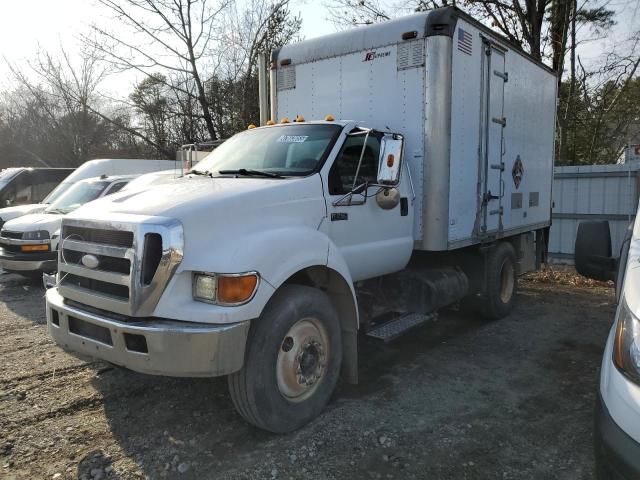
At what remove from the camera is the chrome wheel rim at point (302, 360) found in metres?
3.59

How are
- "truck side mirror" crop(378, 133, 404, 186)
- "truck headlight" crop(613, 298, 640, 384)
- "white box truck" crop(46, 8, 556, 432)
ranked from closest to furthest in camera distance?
"truck headlight" crop(613, 298, 640, 384) < "white box truck" crop(46, 8, 556, 432) < "truck side mirror" crop(378, 133, 404, 186)

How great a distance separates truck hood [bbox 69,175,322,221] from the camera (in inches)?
132

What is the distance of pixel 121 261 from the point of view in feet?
10.9

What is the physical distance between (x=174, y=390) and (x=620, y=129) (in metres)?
17.3

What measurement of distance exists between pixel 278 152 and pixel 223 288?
172cm

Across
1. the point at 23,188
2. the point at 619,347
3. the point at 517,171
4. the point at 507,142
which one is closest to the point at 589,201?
the point at 517,171

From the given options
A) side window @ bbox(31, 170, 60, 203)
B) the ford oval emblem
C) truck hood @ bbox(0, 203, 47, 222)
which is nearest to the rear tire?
the ford oval emblem

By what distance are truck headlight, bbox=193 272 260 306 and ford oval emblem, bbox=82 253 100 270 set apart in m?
0.75

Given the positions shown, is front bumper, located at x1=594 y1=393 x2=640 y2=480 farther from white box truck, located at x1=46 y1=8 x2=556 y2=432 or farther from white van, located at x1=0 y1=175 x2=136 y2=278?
white van, located at x1=0 y1=175 x2=136 y2=278

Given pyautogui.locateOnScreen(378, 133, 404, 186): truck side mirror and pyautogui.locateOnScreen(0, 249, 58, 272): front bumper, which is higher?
pyautogui.locateOnScreen(378, 133, 404, 186): truck side mirror

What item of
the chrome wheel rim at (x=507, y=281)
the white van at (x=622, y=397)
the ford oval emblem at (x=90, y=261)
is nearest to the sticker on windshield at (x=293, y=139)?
the ford oval emblem at (x=90, y=261)

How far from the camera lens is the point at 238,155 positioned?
471cm

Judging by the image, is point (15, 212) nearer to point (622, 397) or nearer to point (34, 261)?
point (34, 261)

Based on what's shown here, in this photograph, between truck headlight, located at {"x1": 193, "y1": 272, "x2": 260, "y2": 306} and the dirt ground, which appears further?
the dirt ground
